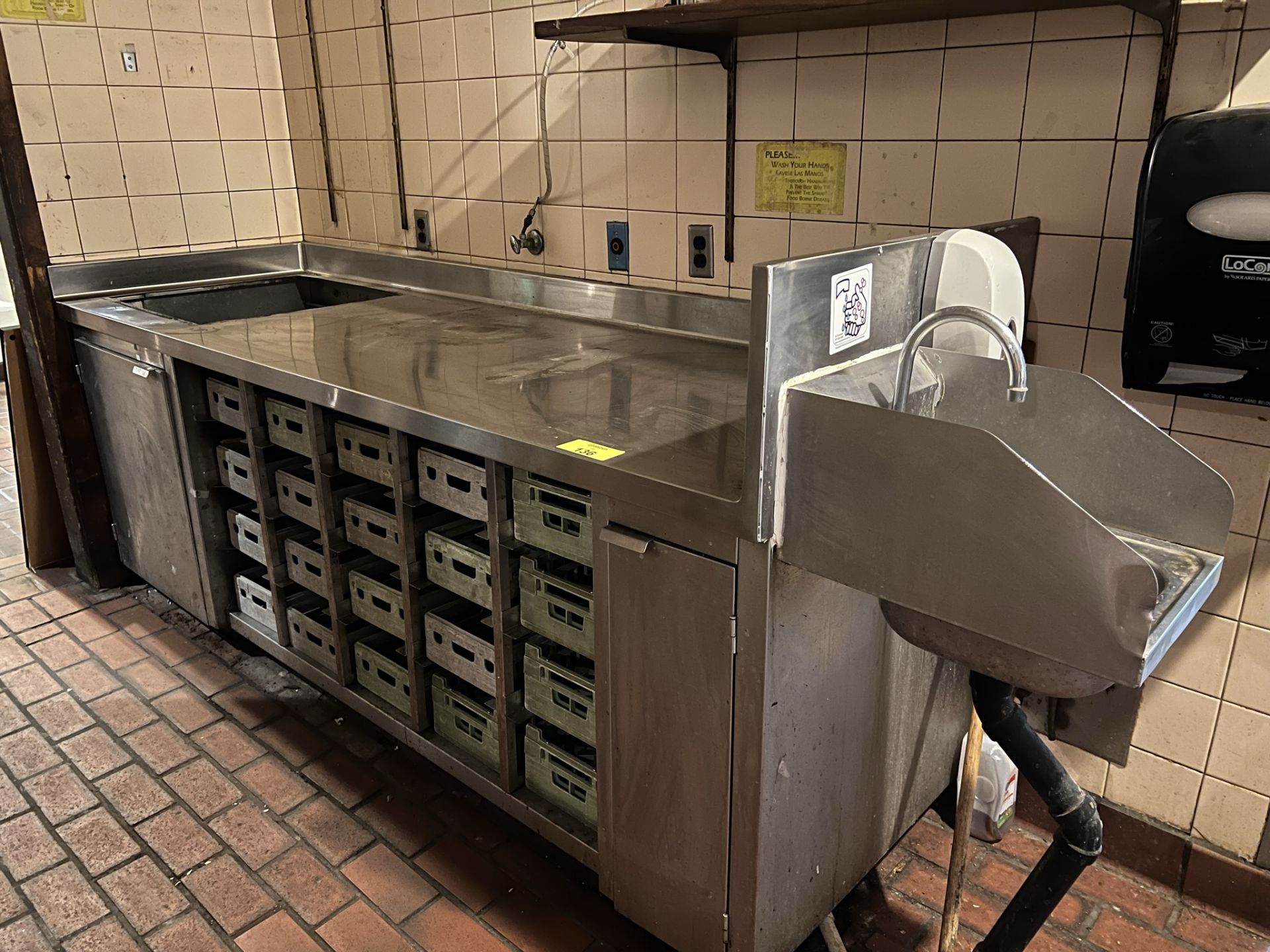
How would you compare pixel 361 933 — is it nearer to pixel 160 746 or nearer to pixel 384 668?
pixel 384 668

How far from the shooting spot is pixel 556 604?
1780mm

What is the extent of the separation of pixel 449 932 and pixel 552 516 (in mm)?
829

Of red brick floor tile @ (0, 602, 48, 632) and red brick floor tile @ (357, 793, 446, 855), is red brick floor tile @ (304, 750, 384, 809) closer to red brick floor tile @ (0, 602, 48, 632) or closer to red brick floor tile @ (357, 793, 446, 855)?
red brick floor tile @ (357, 793, 446, 855)

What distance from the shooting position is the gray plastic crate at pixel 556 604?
68.3 inches

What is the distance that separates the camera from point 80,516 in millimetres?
3098

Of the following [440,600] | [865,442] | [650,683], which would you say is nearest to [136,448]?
[440,600]

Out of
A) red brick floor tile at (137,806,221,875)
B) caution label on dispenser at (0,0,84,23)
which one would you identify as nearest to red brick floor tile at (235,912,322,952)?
red brick floor tile at (137,806,221,875)

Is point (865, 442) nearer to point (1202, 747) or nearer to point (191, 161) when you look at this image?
point (1202, 747)

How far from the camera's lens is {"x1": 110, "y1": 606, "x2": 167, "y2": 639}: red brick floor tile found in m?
2.93

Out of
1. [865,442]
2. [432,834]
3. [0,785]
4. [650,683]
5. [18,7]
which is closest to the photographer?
[865,442]

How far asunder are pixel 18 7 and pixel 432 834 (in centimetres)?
264

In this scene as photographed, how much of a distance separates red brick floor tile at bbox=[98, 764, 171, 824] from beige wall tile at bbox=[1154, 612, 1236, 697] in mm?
2137

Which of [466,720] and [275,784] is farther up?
[466,720]

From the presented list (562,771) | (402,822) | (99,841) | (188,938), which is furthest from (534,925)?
(99,841)
